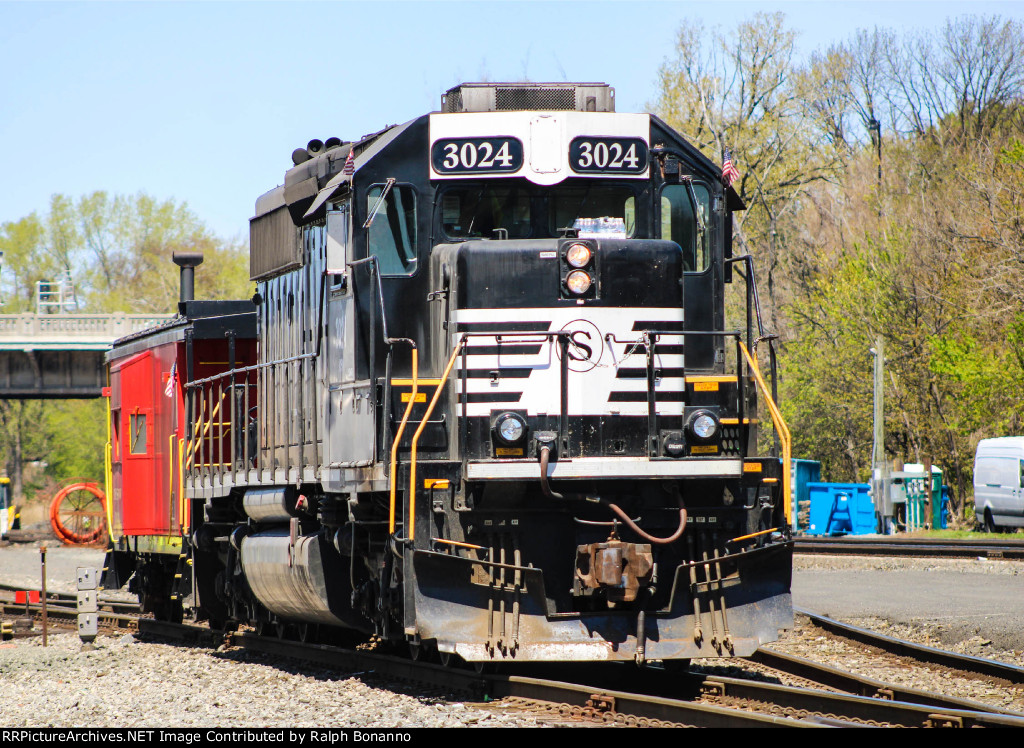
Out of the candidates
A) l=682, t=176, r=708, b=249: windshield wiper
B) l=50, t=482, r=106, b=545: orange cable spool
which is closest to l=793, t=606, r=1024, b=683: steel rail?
l=682, t=176, r=708, b=249: windshield wiper

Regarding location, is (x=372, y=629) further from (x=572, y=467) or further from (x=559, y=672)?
(x=572, y=467)

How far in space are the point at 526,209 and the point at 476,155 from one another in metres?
0.51

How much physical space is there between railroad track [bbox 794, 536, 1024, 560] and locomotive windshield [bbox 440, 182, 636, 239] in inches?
570

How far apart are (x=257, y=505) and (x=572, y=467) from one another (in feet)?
13.5

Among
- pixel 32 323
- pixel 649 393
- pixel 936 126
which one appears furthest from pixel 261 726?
pixel 936 126

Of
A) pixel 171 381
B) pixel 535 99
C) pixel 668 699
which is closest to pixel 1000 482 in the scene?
pixel 171 381

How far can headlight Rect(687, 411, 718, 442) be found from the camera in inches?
334

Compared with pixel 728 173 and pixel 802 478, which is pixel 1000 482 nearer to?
pixel 802 478

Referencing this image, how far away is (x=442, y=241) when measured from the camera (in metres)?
9.11

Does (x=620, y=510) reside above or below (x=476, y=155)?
below

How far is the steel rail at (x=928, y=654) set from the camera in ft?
29.5

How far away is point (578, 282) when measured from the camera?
852 cm

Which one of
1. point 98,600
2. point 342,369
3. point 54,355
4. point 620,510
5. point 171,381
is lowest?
point 98,600

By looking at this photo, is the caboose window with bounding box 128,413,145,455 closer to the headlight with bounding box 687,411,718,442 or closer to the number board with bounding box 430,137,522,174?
the number board with bounding box 430,137,522,174
